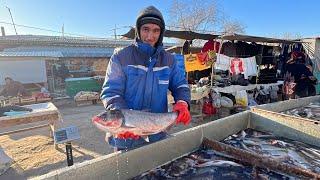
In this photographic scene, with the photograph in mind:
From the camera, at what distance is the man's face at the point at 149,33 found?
9.02ft

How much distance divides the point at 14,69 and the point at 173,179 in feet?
51.9

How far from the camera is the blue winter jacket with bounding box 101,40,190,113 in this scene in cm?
256

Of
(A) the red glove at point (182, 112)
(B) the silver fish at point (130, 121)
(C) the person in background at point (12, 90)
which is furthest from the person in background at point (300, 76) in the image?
(C) the person in background at point (12, 90)

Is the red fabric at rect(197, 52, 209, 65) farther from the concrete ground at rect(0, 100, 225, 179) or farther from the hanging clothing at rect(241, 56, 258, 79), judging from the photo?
the concrete ground at rect(0, 100, 225, 179)

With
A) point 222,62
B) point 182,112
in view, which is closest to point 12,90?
point 222,62

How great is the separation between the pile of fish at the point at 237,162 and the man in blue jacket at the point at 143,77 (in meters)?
0.38

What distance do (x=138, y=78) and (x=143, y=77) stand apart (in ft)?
0.16

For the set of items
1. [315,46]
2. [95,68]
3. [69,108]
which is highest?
[315,46]

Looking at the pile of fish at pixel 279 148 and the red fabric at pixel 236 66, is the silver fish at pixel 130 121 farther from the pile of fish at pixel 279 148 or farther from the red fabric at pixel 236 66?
the red fabric at pixel 236 66

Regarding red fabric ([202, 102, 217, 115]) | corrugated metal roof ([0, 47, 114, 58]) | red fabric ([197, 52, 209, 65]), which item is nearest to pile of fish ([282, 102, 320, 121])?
red fabric ([202, 102, 217, 115])

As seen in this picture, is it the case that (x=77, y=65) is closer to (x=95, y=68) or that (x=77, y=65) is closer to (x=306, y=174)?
(x=95, y=68)

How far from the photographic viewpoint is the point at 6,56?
50.6 feet

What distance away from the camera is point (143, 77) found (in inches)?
104

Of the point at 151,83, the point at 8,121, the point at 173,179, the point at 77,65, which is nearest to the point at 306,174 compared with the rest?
the point at 173,179
